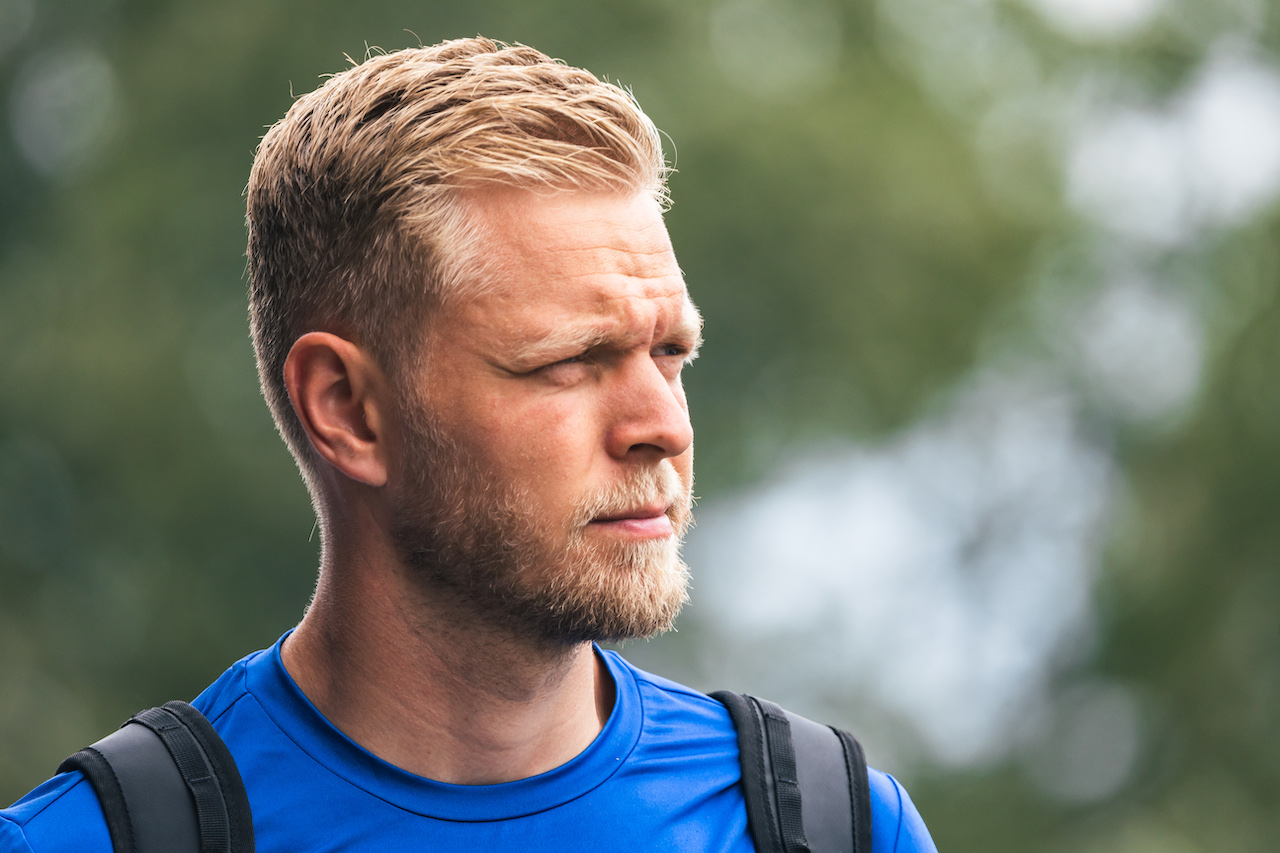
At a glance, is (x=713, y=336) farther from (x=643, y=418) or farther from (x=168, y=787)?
(x=168, y=787)

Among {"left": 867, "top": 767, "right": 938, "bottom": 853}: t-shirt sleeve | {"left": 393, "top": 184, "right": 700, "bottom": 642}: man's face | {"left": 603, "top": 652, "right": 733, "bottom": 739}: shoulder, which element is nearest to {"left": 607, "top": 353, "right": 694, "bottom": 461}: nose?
{"left": 393, "top": 184, "right": 700, "bottom": 642}: man's face

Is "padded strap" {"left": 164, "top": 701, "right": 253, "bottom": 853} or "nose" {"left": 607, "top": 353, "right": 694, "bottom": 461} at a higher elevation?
"nose" {"left": 607, "top": 353, "right": 694, "bottom": 461}

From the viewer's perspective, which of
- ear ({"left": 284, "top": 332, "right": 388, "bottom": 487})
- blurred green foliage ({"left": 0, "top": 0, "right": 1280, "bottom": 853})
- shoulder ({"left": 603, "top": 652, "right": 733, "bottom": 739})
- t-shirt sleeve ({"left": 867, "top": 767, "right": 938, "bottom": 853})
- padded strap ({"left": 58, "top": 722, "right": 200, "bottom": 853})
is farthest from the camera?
blurred green foliage ({"left": 0, "top": 0, "right": 1280, "bottom": 853})

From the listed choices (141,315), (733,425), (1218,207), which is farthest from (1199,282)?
(141,315)

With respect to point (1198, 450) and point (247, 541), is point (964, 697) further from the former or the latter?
point (247, 541)

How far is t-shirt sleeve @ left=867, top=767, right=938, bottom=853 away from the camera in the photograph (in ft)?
8.26

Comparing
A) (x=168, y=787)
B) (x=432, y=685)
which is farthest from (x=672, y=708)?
(x=168, y=787)

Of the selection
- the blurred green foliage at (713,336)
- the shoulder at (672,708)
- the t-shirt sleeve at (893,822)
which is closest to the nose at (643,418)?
the shoulder at (672,708)

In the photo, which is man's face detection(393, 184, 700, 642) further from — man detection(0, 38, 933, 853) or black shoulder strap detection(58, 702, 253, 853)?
black shoulder strap detection(58, 702, 253, 853)

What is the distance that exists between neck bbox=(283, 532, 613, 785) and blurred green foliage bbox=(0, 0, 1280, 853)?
877cm

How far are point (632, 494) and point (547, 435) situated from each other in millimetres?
177

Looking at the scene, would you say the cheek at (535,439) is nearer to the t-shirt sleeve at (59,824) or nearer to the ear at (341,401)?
the ear at (341,401)

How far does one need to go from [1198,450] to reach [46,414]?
10.2 meters

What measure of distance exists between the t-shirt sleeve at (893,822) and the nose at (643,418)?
0.76 metres
